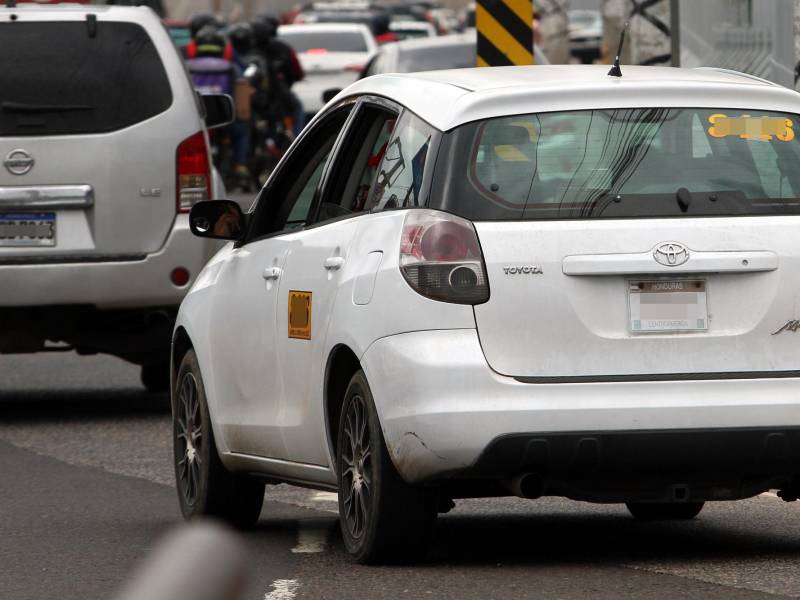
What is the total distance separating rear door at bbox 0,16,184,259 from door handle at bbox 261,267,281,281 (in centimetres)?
429

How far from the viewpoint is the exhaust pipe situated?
20.3ft

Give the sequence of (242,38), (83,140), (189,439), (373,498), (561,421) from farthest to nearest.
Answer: (242,38) < (83,140) < (189,439) < (373,498) < (561,421)

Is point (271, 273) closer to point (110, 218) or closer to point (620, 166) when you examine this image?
point (620, 166)

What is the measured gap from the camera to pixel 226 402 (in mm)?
7617

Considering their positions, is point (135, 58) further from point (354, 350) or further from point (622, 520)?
point (354, 350)

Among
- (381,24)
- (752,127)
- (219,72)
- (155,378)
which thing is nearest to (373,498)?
(752,127)

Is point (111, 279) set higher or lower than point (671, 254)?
lower

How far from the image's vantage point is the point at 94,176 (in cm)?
1150

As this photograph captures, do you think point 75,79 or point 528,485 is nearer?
point 528,485

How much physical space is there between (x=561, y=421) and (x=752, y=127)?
114 cm

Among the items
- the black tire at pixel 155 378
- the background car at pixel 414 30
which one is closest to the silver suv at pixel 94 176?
the black tire at pixel 155 378

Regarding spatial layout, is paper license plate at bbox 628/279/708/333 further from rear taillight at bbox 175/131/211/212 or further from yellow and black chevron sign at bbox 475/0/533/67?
yellow and black chevron sign at bbox 475/0/533/67

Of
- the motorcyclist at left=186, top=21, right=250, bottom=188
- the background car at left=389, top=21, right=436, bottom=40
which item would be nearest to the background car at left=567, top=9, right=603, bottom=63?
the background car at left=389, top=21, right=436, bottom=40

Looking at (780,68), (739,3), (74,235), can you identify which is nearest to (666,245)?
(74,235)
